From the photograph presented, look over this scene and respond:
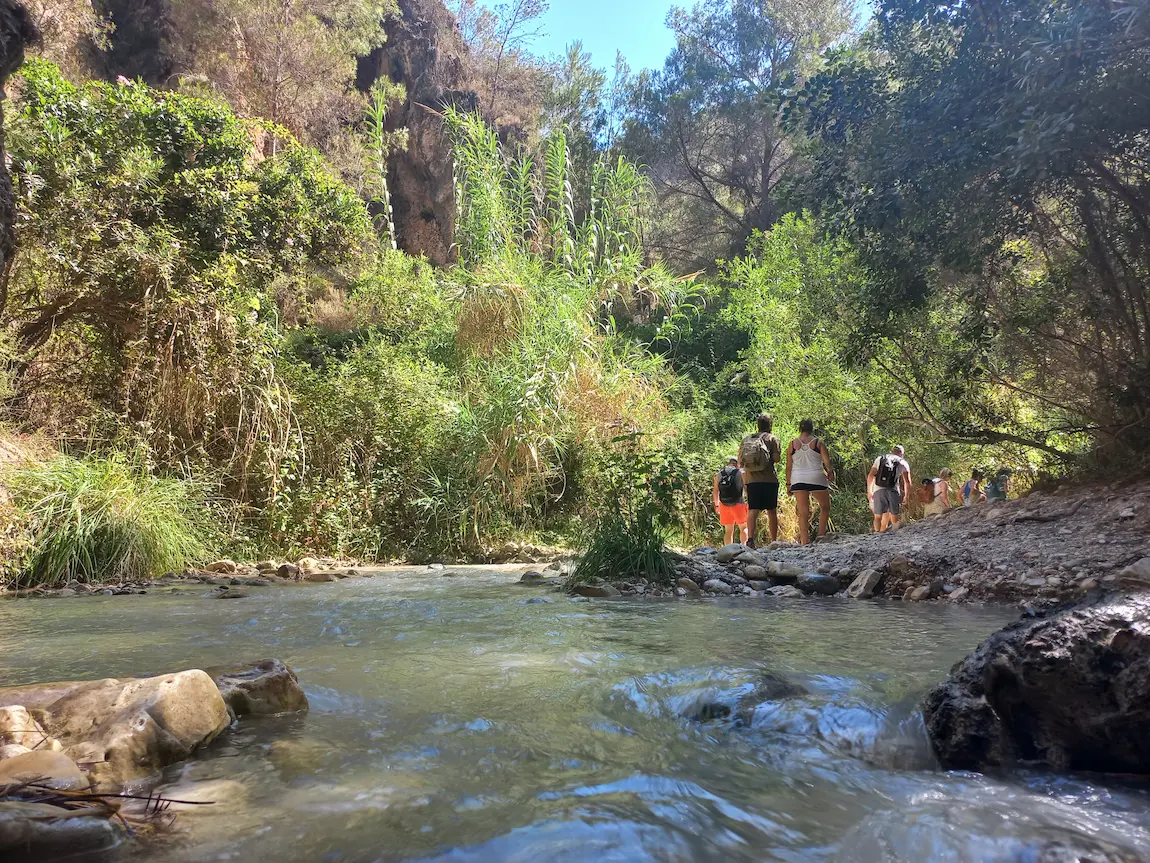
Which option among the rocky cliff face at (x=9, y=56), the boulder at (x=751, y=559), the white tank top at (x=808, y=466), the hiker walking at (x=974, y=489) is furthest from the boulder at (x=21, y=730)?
the hiker walking at (x=974, y=489)

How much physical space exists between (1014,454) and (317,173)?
11011 mm

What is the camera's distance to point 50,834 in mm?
1479

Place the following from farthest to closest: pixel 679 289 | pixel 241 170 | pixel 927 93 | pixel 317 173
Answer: pixel 679 289
pixel 317 173
pixel 241 170
pixel 927 93

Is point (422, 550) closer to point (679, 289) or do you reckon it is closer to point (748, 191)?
point (679, 289)

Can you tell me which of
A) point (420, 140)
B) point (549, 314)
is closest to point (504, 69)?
point (420, 140)

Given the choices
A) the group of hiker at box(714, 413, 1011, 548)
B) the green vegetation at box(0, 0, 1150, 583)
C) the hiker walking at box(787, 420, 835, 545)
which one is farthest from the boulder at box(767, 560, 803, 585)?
the hiker walking at box(787, 420, 835, 545)

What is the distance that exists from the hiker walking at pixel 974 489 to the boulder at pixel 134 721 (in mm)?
11573

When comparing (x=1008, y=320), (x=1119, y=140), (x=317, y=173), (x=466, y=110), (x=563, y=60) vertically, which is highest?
(x=563, y=60)

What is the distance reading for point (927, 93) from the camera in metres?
6.61

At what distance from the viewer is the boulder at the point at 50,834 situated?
56.4 inches

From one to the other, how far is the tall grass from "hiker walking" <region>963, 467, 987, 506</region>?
1116 centimetres

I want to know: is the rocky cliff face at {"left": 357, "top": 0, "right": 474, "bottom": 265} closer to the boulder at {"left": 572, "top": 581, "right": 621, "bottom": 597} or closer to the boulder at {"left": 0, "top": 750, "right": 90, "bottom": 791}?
the boulder at {"left": 572, "top": 581, "right": 621, "bottom": 597}

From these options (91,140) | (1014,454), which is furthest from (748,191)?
(91,140)

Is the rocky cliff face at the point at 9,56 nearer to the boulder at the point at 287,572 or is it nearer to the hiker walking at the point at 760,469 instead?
the boulder at the point at 287,572
